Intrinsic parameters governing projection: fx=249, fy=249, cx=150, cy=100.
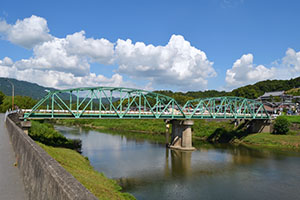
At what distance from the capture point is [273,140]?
60500 millimetres

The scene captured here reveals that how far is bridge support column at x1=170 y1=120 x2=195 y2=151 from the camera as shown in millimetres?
52906

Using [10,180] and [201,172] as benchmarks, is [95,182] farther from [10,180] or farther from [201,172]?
[201,172]

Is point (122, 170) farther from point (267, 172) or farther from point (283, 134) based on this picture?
point (283, 134)

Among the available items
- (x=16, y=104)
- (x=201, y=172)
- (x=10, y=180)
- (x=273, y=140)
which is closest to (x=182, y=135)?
(x=201, y=172)

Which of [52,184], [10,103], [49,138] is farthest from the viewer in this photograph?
[10,103]

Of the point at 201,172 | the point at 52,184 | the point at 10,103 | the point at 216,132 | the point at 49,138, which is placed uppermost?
the point at 10,103

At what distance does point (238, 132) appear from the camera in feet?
230

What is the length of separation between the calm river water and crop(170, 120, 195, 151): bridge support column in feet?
8.95

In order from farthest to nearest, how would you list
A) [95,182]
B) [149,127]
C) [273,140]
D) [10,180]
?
[149,127] → [273,140] → [95,182] → [10,180]

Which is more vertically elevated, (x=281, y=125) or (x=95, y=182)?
(x=281, y=125)

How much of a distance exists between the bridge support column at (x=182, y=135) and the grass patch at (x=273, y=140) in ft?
63.8

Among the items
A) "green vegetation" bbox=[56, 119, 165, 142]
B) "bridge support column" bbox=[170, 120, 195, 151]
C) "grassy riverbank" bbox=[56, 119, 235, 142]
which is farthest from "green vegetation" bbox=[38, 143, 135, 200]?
"green vegetation" bbox=[56, 119, 165, 142]

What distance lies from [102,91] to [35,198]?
46133 millimetres

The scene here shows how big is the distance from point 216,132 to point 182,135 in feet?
63.2
